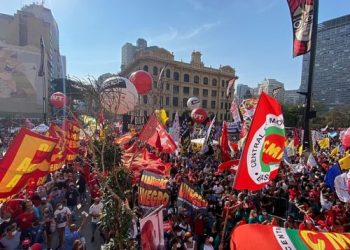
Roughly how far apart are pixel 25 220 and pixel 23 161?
1.84m

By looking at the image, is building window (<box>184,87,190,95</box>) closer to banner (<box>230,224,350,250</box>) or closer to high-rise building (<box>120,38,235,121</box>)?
high-rise building (<box>120,38,235,121</box>)

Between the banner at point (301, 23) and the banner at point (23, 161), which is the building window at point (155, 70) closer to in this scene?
the banner at point (301, 23)

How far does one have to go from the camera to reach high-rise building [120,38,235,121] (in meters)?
66.7

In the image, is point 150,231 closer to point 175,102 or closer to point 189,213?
point 189,213

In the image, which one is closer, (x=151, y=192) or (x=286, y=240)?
(x=286, y=240)

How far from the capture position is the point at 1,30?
6212 cm

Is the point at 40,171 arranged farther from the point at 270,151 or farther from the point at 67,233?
the point at 270,151

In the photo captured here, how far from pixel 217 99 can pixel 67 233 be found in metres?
78.8

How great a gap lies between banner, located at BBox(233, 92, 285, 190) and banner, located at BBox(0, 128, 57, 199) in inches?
178

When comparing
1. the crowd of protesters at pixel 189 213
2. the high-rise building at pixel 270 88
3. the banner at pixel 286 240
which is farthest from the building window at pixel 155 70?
the banner at pixel 286 240

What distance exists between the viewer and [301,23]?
45.5 ft

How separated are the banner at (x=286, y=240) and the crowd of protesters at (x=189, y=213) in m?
1.84

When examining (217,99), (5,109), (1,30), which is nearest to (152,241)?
(5,109)

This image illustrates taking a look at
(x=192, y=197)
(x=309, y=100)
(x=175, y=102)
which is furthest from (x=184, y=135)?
(x=175, y=102)
